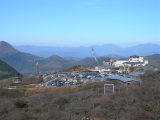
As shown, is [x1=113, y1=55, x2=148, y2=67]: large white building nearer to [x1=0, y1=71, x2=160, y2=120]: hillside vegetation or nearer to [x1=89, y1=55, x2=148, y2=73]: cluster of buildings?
[x1=89, y1=55, x2=148, y2=73]: cluster of buildings

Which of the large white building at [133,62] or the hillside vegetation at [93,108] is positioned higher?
the large white building at [133,62]

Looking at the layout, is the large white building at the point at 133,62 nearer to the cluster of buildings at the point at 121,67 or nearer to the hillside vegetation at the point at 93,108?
the cluster of buildings at the point at 121,67

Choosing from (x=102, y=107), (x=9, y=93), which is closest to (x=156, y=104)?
(x=102, y=107)

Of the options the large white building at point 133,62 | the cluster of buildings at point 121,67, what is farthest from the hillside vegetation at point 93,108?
the large white building at point 133,62

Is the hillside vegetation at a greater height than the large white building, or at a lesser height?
lesser

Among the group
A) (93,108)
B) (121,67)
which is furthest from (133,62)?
(93,108)

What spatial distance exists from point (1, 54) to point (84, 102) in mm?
98587

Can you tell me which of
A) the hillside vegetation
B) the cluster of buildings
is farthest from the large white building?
the hillside vegetation

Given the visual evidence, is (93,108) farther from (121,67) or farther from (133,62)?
(133,62)

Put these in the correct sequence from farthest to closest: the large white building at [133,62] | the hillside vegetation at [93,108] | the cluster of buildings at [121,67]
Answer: the large white building at [133,62]
the cluster of buildings at [121,67]
the hillside vegetation at [93,108]

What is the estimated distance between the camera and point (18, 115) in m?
9.62

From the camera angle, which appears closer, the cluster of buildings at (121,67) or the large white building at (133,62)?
the cluster of buildings at (121,67)

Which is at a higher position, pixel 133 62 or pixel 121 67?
pixel 133 62

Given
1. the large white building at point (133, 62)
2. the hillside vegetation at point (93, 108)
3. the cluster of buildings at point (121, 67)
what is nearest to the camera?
the hillside vegetation at point (93, 108)
